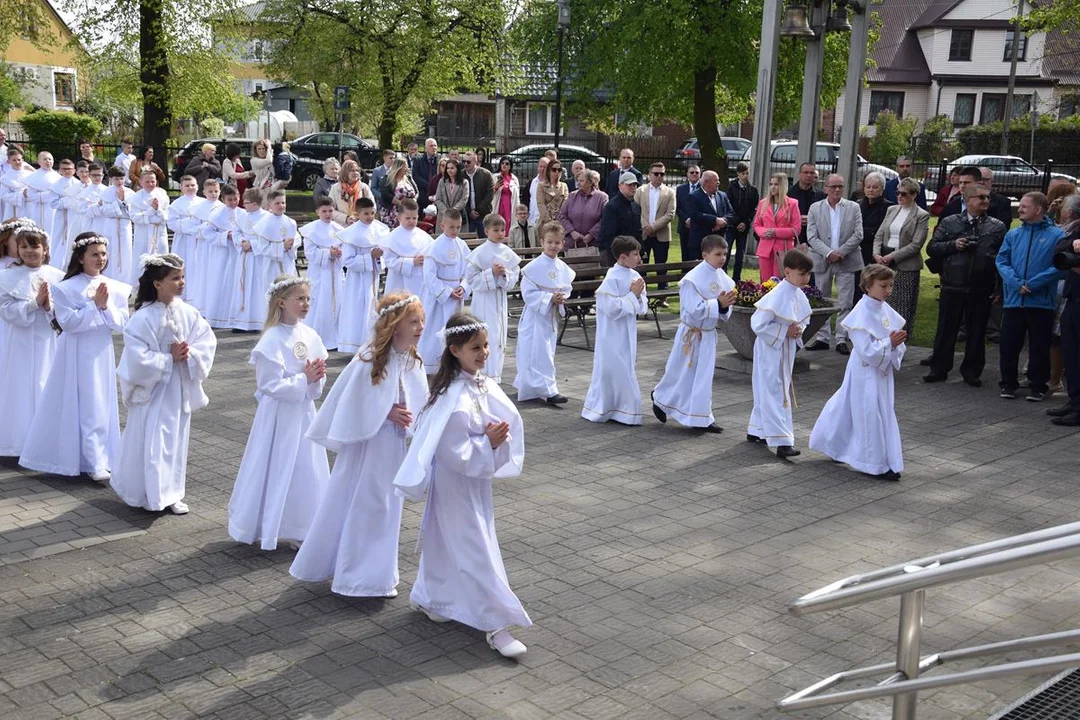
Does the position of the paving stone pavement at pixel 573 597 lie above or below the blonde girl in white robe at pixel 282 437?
below

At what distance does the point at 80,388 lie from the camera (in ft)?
29.0

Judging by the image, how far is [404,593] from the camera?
6.84 m

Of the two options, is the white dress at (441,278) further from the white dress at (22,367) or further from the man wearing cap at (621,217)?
the white dress at (22,367)

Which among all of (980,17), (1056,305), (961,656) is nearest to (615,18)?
(1056,305)

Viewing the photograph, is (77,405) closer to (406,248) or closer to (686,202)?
(406,248)

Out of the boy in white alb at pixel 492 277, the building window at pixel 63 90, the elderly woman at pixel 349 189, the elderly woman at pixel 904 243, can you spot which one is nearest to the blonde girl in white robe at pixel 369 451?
the boy in white alb at pixel 492 277

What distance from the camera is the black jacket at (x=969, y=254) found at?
1309cm

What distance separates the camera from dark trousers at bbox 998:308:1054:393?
12328 millimetres

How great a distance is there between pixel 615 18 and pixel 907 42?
3903cm

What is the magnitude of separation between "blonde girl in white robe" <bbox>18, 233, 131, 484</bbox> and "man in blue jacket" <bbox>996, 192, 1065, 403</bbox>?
29.8 ft

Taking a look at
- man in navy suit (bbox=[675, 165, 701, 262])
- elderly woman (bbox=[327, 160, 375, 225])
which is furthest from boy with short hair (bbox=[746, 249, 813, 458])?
elderly woman (bbox=[327, 160, 375, 225])

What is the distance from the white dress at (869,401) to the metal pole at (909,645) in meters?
5.60

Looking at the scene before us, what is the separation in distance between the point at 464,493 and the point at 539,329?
19.4 feet

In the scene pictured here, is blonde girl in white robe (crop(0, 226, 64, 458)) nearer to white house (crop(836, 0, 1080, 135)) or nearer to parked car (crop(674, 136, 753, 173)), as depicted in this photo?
parked car (crop(674, 136, 753, 173))
